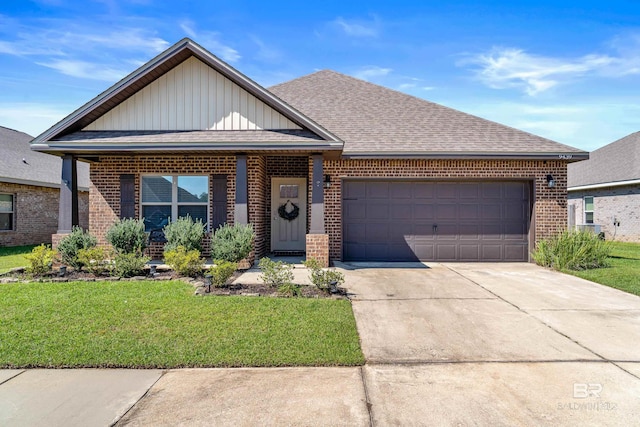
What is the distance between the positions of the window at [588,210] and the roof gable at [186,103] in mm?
17622

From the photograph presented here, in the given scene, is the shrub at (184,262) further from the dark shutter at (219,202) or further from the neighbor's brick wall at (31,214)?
the neighbor's brick wall at (31,214)

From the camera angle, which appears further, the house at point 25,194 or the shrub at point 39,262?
the house at point 25,194

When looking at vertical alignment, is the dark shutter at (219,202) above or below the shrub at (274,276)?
above

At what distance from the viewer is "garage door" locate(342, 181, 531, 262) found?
34.2ft

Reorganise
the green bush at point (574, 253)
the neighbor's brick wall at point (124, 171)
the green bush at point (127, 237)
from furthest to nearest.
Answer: the neighbor's brick wall at point (124, 171) < the green bush at point (574, 253) < the green bush at point (127, 237)

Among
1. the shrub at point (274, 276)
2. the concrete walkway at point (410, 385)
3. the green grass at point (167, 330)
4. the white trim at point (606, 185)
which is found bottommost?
the concrete walkway at point (410, 385)

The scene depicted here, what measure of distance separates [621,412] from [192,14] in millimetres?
10338

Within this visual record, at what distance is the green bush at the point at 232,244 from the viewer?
7711 mm

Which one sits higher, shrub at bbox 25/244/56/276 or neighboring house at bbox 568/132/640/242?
neighboring house at bbox 568/132/640/242

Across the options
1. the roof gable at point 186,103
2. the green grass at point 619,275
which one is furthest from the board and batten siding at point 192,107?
the green grass at point 619,275

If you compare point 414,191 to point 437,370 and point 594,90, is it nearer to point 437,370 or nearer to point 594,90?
point 437,370

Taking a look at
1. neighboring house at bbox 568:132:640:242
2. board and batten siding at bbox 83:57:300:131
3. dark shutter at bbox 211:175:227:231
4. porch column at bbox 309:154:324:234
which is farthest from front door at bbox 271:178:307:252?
neighboring house at bbox 568:132:640:242

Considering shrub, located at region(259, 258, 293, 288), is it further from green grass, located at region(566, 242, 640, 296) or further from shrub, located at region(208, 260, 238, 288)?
green grass, located at region(566, 242, 640, 296)

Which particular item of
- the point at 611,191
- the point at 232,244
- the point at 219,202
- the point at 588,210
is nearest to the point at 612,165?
the point at 611,191
